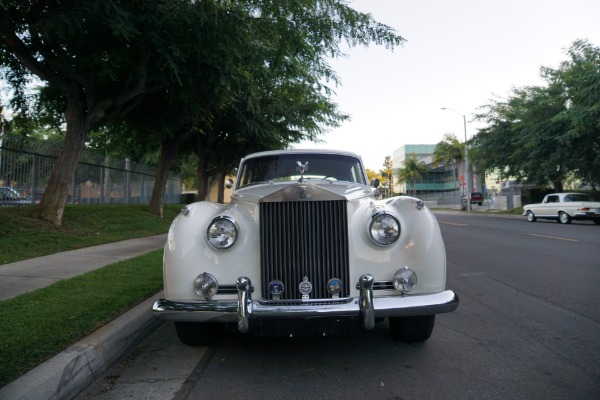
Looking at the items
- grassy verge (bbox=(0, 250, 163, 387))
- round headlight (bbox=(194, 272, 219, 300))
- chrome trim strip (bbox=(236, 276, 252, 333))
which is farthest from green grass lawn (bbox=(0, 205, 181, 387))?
chrome trim strip (bbox=(236, 276, 252, 333))

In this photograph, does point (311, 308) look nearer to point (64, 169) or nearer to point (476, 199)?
point (64, 169)

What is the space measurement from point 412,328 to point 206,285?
68.0 inches

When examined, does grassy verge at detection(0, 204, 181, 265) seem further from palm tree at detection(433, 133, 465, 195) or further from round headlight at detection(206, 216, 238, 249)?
palm tree at detection(433, 133, 465, 195)

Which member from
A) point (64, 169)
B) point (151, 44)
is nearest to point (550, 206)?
point (151, 44)

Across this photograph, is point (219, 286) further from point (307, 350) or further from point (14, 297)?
point (14, 297)

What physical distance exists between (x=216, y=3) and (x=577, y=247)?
958cm

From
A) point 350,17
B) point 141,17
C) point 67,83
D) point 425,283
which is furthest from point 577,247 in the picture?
point 67,83

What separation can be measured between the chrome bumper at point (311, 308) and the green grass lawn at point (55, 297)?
2.95ft

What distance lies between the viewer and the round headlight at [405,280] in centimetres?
310

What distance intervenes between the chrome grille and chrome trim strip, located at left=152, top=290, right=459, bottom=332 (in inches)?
7.7

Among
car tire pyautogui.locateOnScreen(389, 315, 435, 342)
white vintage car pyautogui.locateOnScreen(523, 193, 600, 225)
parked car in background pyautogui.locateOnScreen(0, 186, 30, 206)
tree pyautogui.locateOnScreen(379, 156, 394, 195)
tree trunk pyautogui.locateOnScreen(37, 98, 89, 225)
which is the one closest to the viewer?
car tire pyautogui.locateOnScreen(389, 315, 435, 342)

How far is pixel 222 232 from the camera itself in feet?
10.6

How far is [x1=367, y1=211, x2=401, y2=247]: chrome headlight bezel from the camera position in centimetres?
319

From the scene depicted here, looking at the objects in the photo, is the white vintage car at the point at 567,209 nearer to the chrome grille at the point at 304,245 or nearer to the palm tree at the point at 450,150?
the chrome grille at the point at 304,245
